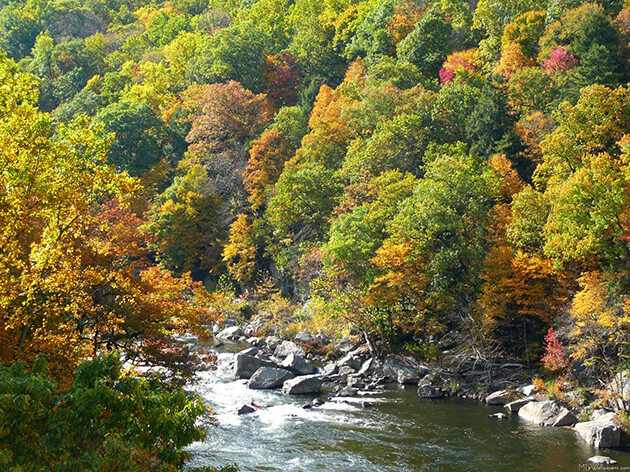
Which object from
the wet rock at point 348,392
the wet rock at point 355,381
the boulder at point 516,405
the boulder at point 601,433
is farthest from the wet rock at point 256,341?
the boulder at point 601,433

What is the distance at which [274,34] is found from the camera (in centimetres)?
8325

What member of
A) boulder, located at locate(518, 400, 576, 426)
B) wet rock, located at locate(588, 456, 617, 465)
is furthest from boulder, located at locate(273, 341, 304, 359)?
wet rock, located at locate(588, 456, 617, 465)

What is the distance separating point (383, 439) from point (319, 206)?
27664mm

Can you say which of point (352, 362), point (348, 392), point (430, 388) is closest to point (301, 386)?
point (348, 392)

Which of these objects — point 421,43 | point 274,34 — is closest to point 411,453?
point 421,43

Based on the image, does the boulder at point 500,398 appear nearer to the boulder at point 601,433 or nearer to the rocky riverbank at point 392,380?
the rocky riverbank at point 392,380

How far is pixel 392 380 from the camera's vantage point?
33.5 m

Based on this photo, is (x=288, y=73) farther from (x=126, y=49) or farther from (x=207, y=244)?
(x=126, y=49)

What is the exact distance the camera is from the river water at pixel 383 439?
67.9 ft

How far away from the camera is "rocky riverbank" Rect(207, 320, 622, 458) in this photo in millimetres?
24328

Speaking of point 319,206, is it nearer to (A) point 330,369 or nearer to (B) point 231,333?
(B) point 231,333

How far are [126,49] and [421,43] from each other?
6480 centimetres

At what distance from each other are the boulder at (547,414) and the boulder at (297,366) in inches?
502

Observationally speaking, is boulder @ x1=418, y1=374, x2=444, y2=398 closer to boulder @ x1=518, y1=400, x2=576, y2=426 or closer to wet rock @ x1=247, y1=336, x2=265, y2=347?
boulder @ x1=518, y1=400, x2=576, y2=426
